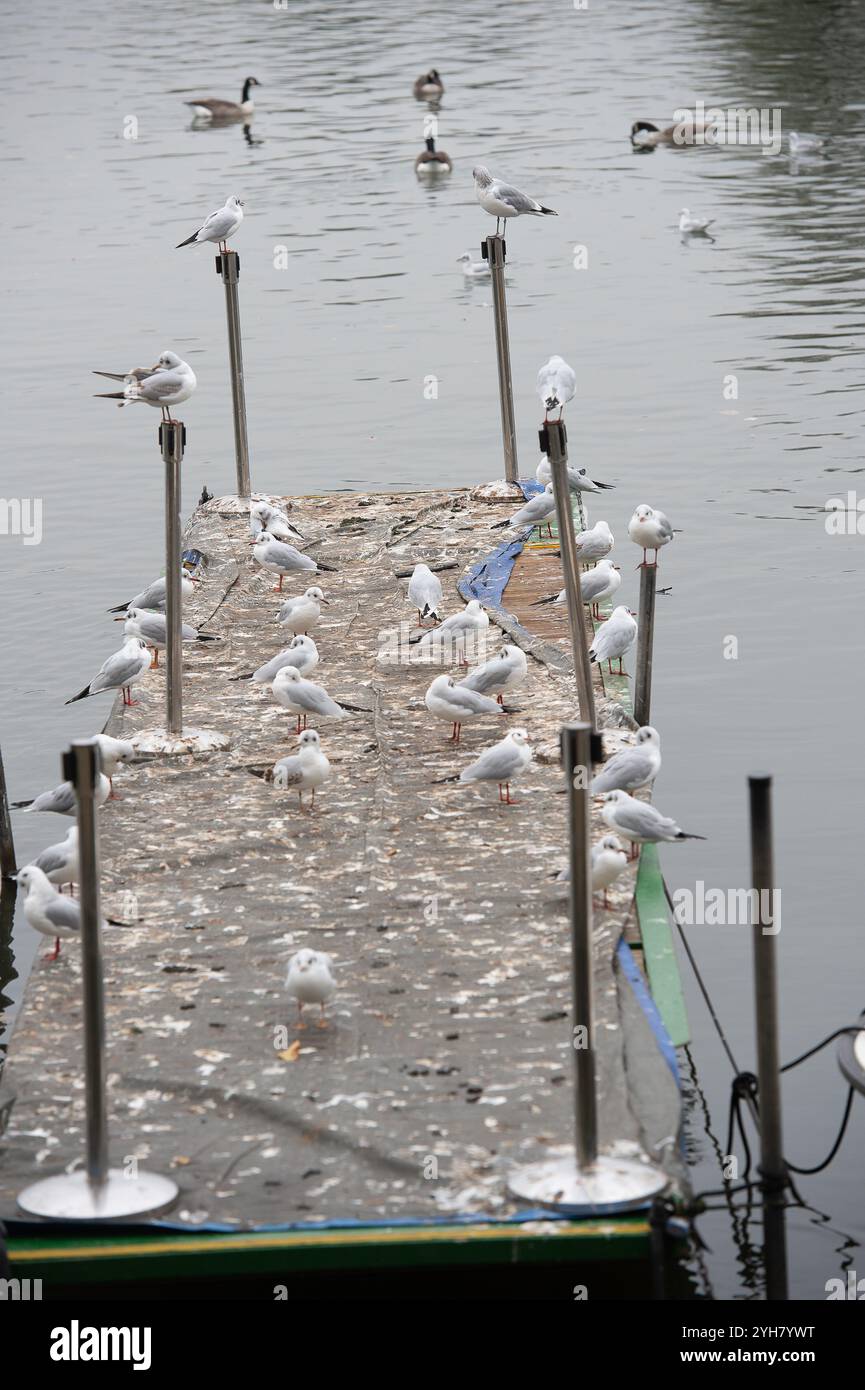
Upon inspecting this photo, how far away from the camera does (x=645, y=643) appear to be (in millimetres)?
13273

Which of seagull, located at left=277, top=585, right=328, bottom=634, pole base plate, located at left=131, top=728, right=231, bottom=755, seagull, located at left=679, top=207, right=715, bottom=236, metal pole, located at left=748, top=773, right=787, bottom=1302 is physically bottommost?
metal pole, located at left=748, top=773, right=787, bottom=1302

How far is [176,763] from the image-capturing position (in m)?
11.8

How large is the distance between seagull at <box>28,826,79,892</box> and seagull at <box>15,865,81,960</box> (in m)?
0.30

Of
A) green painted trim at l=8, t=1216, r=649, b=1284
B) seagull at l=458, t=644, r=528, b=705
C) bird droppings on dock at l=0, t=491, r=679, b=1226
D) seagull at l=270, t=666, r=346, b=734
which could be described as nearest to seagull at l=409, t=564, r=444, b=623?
A: bird droppings on dock at l=0, t=491, r=679, b=1226

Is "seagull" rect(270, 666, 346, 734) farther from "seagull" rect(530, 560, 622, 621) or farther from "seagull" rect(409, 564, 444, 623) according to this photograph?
"seagull" rect(530, 560, 622, 621)

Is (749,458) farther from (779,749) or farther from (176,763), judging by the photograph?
(176,763)

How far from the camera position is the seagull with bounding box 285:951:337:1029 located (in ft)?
27.2

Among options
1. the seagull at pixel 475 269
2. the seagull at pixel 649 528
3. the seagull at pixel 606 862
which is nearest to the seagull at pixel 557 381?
the seagull at pixel 649 528

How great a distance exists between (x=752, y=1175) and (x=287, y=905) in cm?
254

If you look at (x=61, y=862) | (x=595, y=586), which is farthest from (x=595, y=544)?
(x=61, y=862)

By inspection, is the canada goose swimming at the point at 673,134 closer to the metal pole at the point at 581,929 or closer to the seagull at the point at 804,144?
the seagull at the point at 804,144

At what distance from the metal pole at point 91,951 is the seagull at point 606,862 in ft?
9.73

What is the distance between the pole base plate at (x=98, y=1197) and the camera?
711cm

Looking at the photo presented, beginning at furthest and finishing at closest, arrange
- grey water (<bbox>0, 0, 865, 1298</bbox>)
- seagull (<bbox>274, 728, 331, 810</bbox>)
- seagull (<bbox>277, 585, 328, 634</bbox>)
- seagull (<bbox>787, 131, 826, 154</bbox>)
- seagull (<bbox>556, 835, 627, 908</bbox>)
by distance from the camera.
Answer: seagull (<bbox>787, 131, 826, 154</bbox>) < seagull (<bbox>277, 585, 328, 634</bbox>) < grey water (<bbox>0, 0, 865, 1298</bbox>) < seagull (<bbox>274, 728, 331, 810</bbox>) < seagull (<bbox>556, 835, 627, 908</bbox>)
